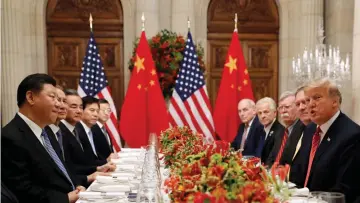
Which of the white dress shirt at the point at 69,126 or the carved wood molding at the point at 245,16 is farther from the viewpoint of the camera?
the carved wood molding at the point at 245,16

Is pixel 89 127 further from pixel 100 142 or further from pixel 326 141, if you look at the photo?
pixel 326 141

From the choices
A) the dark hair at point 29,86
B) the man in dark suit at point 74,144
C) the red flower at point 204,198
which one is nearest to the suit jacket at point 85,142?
the man in dark suit at point 74,144

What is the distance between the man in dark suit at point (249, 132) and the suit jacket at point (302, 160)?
4.76 ft

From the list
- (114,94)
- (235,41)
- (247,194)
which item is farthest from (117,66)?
(247,194)

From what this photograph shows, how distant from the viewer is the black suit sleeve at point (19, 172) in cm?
226

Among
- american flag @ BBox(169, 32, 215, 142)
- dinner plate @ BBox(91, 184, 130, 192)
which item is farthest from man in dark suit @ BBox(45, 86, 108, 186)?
american flag @ BBox(169, 32, 215, 142)

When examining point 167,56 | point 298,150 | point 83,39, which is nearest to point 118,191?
point 298,150

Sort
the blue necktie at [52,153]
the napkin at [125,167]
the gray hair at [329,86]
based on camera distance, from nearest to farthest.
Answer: the blue necktie at [52,153]
the gray hair at [329,86]
the napkin at [125,167]

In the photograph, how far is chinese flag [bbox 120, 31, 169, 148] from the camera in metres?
5.96

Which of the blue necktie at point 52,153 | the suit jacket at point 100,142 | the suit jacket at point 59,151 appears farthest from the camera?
the suit jacket at point 100,142

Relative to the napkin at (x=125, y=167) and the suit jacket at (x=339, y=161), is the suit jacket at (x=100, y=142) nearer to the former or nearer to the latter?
the napkin at (x=125, y=167)

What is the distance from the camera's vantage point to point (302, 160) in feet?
9.70

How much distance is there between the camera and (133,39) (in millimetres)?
6770

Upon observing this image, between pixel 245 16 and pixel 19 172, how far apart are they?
5.70 meters
